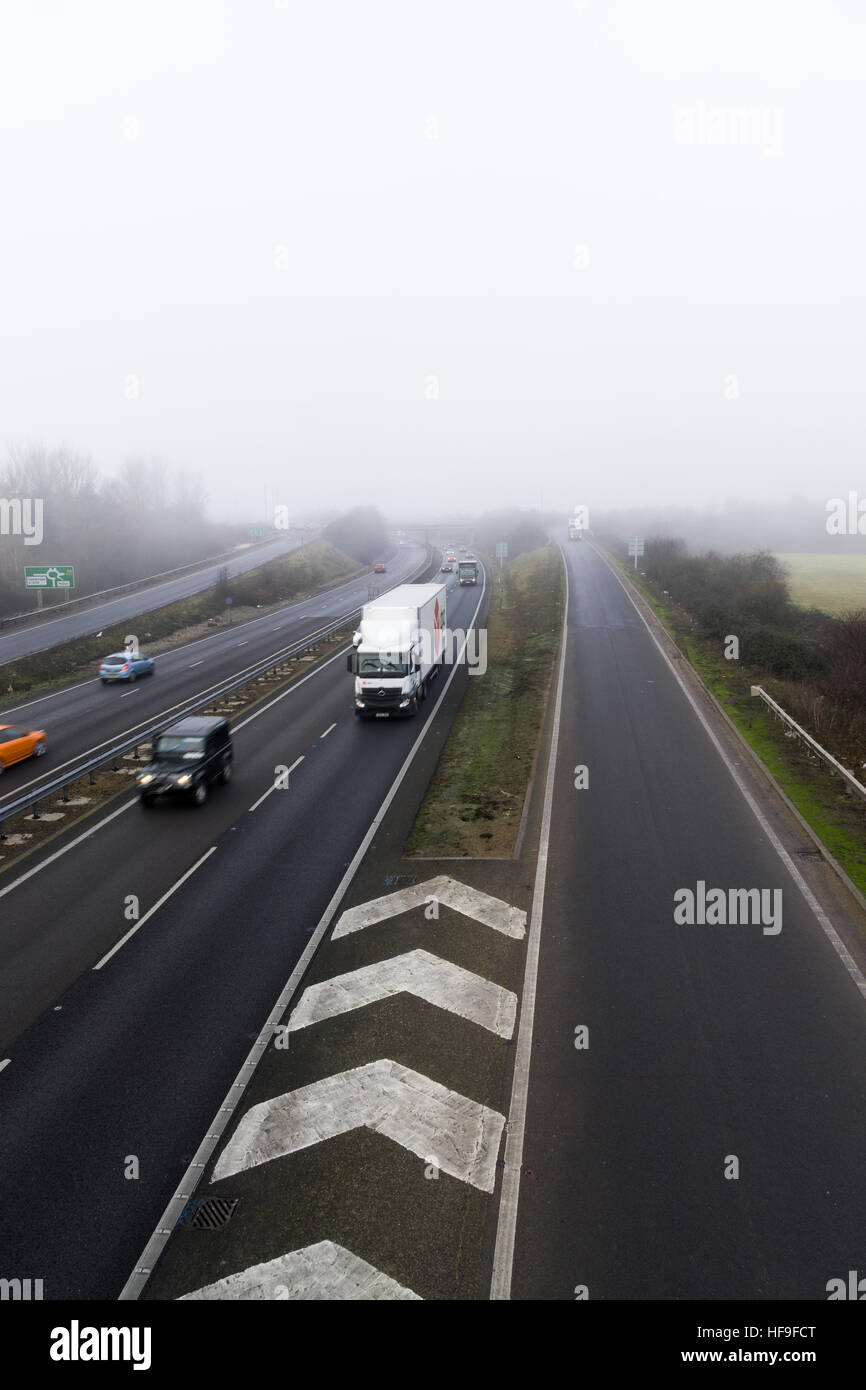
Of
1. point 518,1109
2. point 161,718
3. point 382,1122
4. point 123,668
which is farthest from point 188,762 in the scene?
point 123,668

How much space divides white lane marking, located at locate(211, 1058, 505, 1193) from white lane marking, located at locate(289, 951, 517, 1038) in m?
1.56

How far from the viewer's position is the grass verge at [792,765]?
18078 mm

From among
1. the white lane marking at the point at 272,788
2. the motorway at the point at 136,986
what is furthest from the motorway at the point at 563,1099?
the white lane marking at the point at 272,788

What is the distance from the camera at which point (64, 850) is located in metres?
19.2

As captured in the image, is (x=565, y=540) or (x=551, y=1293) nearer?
(x=551, y=1293)

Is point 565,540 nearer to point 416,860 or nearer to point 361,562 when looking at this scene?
point 361,562

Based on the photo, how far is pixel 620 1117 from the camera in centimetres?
975

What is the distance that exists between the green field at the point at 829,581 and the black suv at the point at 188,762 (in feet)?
142

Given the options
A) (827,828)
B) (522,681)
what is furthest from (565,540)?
(827,828)

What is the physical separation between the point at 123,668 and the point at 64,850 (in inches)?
936

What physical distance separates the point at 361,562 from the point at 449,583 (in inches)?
1553

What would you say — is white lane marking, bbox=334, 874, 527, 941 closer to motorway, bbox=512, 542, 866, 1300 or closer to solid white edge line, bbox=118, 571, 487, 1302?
solid white edge line, bbox=118, 571, 487, 1302

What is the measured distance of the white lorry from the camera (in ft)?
99.7

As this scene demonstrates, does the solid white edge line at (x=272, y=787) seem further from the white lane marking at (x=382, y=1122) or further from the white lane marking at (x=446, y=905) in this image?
the white lane marking at (x=382, y=1122)
